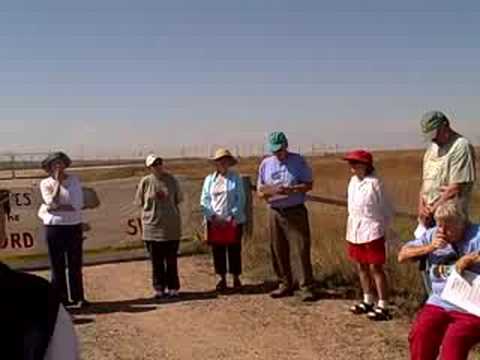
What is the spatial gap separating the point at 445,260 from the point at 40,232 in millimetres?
7658

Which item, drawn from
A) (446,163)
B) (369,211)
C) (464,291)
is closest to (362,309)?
(369,211)

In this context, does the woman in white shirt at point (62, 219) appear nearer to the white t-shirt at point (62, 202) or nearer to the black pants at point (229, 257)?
the white t-shirt at point (62, 202)

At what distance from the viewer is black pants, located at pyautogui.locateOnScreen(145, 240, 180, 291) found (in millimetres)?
9000

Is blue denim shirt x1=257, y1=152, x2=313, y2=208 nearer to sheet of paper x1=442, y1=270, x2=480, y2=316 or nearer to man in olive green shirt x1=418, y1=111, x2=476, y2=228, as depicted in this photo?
man in olive green shirt x1=418, y1=111, x2=476, y2=228

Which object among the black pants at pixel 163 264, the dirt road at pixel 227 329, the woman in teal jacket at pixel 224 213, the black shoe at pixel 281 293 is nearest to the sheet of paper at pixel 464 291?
the dirt road at pixel 227 329

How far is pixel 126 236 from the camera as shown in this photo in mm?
12125

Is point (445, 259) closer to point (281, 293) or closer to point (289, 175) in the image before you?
point (289, 175)

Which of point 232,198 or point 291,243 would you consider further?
point 232,198

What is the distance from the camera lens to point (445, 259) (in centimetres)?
517

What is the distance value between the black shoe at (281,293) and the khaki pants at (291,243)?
4 cm

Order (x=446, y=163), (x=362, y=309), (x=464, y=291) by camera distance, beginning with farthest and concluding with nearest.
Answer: (x=362, y=309) < (x=446, y=163) < (x=464, y=291)

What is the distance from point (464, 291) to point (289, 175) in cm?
384

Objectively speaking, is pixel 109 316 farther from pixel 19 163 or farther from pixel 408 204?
pixel 19 163

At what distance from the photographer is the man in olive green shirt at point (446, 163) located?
6289mm
